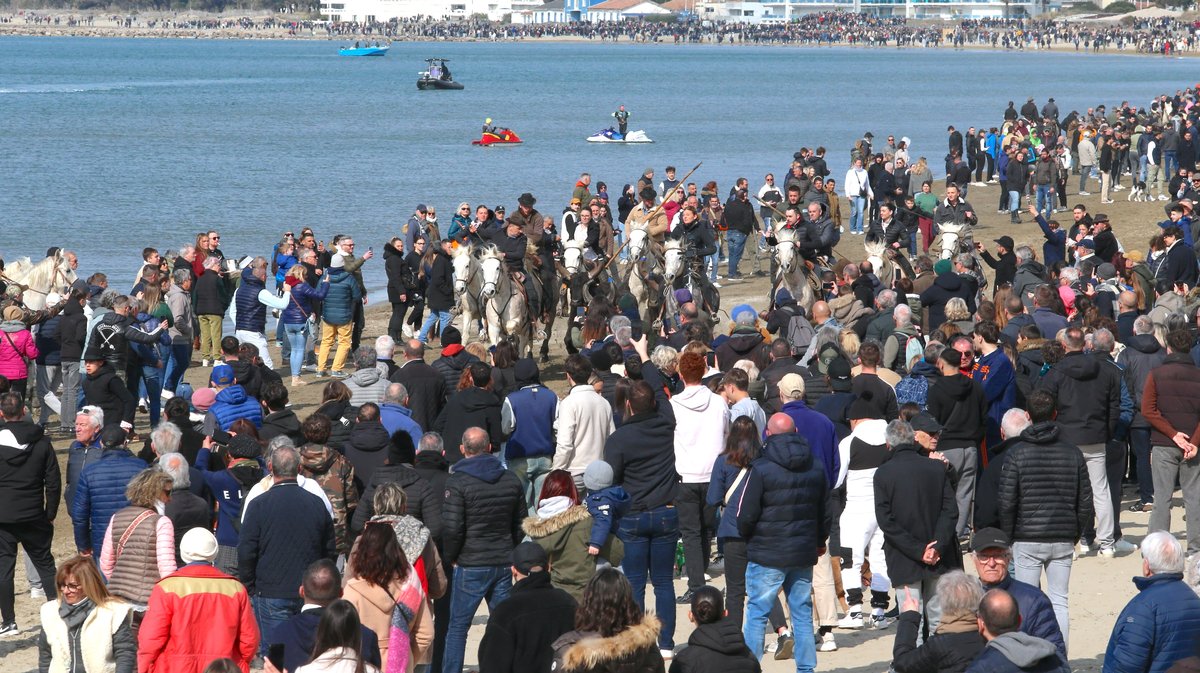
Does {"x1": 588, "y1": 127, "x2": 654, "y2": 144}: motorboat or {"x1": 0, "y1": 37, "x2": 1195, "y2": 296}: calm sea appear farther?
{"x1": 588, "y1": 127, "x2": 654, "y2": 144}: motorboat

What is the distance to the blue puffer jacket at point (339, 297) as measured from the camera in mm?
18016

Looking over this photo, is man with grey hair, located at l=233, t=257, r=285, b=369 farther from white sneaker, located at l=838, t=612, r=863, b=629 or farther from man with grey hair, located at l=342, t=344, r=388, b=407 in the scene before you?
white sneaker, located at l=838, t=612, r=863, b=629

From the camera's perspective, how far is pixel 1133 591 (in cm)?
1064

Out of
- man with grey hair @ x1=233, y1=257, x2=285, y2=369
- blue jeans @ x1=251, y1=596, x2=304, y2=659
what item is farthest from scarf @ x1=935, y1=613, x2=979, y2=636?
man with grey hair @ x1=233, y1=257, x2=285, y2=369

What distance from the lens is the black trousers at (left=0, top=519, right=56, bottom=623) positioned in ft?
32.5

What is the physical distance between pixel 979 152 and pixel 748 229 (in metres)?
15.7

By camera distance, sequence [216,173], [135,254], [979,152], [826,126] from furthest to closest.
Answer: [826,126], [216,173], [979,152], [135,254]

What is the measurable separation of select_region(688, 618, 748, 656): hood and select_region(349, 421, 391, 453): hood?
3.57 meters

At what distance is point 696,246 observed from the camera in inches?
817

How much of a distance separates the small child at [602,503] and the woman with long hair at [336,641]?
1.98 metres

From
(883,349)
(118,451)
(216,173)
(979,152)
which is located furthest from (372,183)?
(118,451)

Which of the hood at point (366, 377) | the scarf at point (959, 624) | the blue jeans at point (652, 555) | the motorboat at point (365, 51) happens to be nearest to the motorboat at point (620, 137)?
the hood at point (366, 377)

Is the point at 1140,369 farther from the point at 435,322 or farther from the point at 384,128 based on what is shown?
the point at 384,128

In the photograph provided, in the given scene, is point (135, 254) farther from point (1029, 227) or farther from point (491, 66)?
point (491, 66)
